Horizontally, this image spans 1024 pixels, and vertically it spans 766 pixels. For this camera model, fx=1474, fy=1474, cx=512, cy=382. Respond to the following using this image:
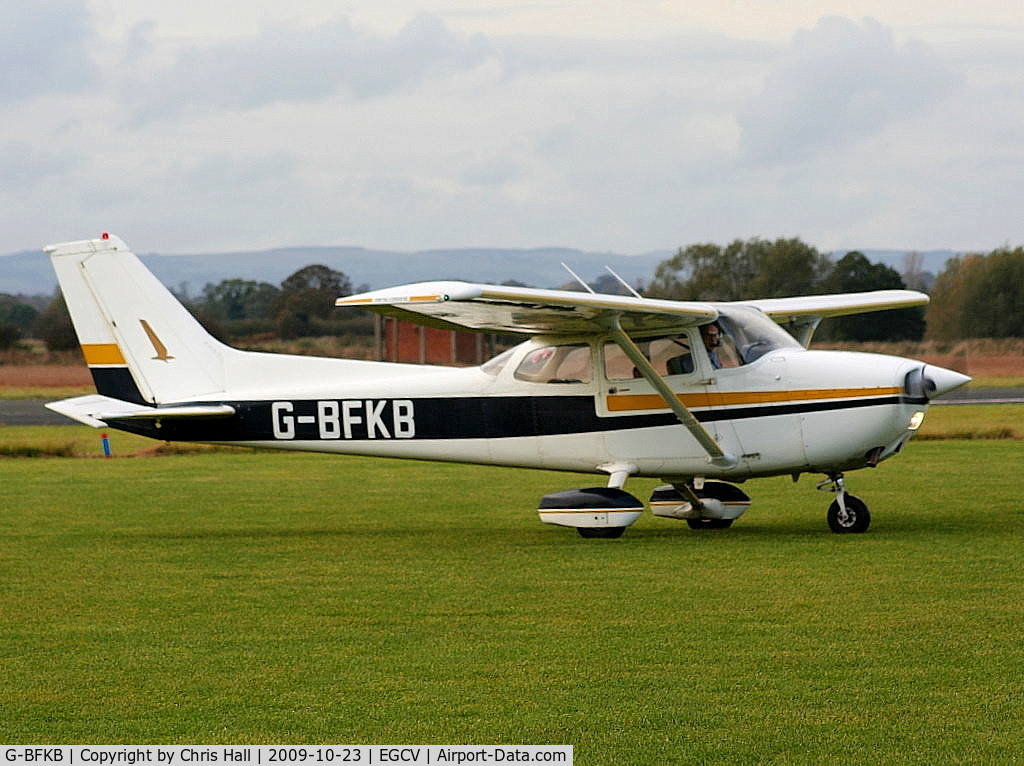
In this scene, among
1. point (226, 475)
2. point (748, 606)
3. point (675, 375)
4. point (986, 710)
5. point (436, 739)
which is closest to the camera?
point (436, 739)

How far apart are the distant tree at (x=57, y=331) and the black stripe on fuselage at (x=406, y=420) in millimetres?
52518

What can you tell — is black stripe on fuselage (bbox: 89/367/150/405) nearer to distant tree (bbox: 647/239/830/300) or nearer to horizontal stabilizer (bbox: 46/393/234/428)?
horizontal stabilizer (bbox: 46/393/234/428)

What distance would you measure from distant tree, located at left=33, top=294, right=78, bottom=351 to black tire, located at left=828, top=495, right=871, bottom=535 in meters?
55.6

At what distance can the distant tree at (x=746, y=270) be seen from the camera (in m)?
64.6

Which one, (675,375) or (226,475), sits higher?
(675,375)

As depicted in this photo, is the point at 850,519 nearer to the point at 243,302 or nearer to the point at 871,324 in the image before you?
the point at 871,324

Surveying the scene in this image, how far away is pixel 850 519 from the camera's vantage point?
12641 mm

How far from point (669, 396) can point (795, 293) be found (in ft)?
175

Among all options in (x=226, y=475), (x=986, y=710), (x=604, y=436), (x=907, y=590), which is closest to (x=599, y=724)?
(x=986, y=710)

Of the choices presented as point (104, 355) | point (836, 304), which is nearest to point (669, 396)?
point (836, 304)

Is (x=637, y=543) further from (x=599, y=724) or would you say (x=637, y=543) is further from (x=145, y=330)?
(x=599, y=724)

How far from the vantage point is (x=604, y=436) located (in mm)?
13039

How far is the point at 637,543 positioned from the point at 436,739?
6543mm

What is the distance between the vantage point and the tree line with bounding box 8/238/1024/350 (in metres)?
57.3
